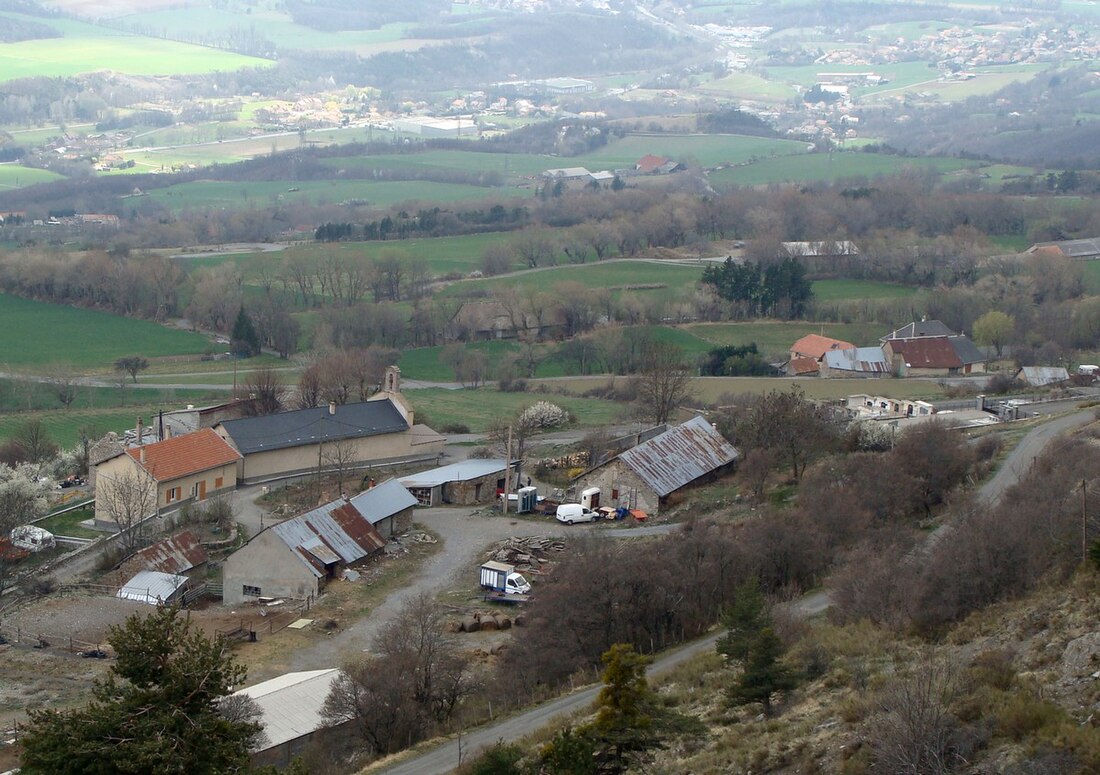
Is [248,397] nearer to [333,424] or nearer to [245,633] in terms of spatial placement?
[333,424]

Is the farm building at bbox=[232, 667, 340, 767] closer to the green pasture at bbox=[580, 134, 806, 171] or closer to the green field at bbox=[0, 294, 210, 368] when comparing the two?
the green field at bbox=[0, 294, 210, 368]

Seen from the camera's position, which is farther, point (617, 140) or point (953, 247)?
point (617, 140)

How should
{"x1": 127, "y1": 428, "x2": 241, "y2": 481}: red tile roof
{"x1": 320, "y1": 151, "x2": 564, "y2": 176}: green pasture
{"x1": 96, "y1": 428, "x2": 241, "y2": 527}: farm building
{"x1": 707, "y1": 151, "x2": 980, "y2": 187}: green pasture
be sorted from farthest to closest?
{"x1": 320, "y1": 151, "x2": 564, "y2": 176}: green pasture
{"x1": 707, "y1": 151, "x2": 980, "y2": 187}: green pasture
{"x1": 127, "y1": 428, "x2": 241, "y2": 481}: red tile roof
{"x1": 96, "y1": 428, "x2": 241, "y2": 527}: farm building

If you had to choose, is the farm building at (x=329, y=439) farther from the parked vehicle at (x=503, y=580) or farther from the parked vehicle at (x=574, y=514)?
the parked vehicle at (x=503, y=580)

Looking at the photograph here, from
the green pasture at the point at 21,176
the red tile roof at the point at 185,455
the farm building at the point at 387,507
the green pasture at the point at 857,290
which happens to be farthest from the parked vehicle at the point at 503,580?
the green pasture at the point at 21,176

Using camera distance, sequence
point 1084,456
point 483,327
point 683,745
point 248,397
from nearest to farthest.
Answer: point 683,745, point 1084,456, point 248,397, point 483,327

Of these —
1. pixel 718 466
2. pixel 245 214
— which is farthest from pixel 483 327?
pixel 245 214

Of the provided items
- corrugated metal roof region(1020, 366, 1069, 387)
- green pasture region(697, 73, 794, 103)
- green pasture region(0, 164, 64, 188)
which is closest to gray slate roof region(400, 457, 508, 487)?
corrugated metal roof region(1020, 366, 1069, 387)
